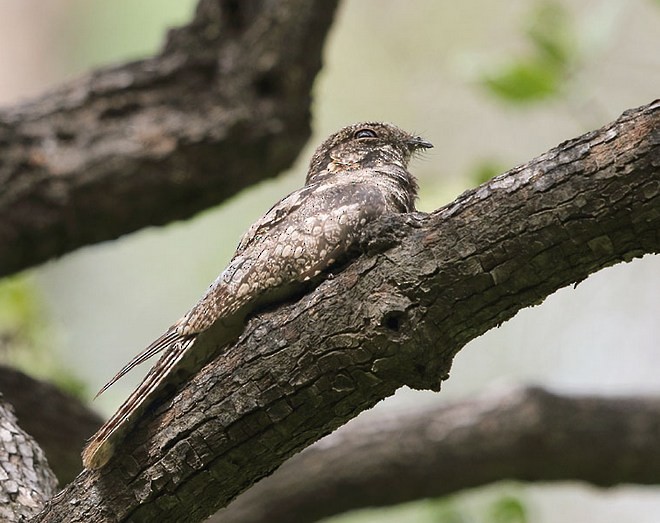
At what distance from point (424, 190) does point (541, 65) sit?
3.45 feet

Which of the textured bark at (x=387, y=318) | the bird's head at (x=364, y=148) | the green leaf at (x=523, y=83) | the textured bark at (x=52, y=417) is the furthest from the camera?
the green leaf at (x=523, y=83)

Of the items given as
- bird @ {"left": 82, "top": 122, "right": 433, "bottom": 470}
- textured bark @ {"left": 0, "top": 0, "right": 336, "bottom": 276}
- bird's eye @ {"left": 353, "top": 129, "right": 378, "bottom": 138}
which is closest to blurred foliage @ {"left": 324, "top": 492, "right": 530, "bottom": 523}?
textured bark @ {"left": 0, "top": 0, "right": 336, "bottom": 276}

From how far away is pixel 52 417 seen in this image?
4973 millimetres

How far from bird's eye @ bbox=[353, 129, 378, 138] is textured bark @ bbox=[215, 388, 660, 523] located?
2307mm

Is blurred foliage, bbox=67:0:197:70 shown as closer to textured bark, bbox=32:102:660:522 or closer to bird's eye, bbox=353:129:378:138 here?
bird's eye, bbox=353:129:378:138

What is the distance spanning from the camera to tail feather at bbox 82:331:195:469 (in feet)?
8.90

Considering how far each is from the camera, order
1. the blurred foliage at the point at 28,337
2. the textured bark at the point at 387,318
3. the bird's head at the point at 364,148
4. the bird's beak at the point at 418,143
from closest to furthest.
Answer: the textured bark at the point at 387,318 → the bird's head at the point at 364,148 → the bird's beak at the point at 418,143 → the blurred foliage at the point at 28,337

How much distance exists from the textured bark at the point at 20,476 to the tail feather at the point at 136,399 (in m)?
0.41

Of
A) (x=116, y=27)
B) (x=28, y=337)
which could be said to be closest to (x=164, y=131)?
(x=28, y=337)

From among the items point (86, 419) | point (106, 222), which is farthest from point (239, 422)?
point (106, 222)

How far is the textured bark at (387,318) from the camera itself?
7.63ft

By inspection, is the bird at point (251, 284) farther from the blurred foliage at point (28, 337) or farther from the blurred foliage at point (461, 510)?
the blurred foliage at point (28, 337)

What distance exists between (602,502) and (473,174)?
6461 millimetres

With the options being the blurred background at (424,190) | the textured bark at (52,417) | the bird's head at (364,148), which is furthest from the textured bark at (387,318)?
the blurred background at (424,190)
